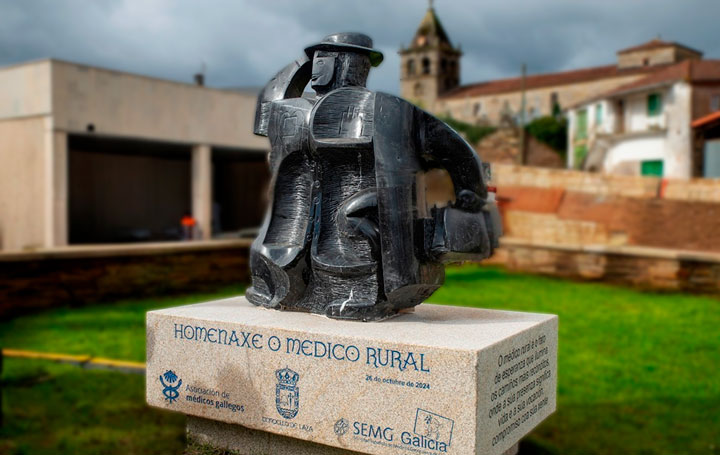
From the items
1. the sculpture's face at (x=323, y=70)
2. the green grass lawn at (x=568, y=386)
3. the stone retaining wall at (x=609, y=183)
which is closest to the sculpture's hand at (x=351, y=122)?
the sculpture's face at (x=323, y=70)

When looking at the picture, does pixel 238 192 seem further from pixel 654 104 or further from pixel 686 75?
pixel 686 75

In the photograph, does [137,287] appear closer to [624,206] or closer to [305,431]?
[305,431]

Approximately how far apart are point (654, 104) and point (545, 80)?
22.8 m

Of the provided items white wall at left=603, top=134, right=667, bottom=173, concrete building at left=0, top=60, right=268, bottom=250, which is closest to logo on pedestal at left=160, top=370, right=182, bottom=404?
concrete building at left=0, top=60, right=268, bottom=250

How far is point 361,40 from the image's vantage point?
149 inches

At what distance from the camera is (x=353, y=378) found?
10.2 feet

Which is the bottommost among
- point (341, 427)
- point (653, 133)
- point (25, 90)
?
point (341, 427)

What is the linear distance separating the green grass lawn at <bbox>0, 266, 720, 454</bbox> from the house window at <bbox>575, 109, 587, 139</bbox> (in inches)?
874

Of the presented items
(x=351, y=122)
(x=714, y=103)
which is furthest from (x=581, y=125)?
(x=351, y=122)

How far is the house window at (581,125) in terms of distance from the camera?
30562mm

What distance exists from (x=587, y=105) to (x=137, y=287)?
25.1 m

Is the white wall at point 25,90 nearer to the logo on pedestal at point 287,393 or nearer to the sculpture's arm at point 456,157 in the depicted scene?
the sculpture's arm at point 456,157

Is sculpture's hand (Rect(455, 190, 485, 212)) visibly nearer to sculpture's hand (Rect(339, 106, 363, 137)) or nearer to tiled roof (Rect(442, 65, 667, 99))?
sculpture's hand (Rect(339, 106, 363, 137))

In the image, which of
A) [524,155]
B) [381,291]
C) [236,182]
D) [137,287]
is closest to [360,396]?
[381,291]
